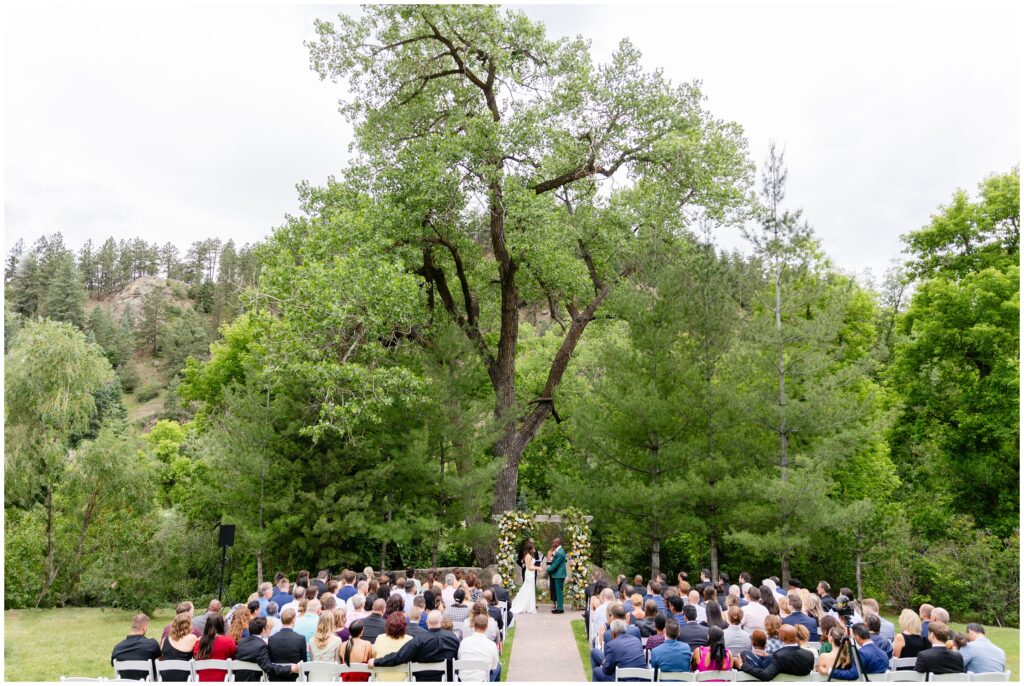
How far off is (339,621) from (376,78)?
16.5 meters

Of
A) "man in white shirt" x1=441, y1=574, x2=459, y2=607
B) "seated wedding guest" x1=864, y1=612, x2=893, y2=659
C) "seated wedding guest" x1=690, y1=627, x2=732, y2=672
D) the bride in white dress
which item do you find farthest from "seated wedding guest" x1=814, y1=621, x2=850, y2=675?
the bride in white dress

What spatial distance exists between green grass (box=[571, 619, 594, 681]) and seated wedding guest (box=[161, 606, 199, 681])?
5528mm

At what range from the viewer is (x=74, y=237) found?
4208 inches

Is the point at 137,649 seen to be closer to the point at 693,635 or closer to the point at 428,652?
the point at 428,652

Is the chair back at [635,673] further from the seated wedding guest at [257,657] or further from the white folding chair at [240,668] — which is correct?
the white folding chair at [240,668]

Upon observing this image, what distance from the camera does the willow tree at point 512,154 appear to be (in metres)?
17.7

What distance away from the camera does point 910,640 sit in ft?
24.9

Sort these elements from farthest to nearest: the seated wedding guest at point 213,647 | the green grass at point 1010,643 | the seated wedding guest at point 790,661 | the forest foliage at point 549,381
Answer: the forest foliage at point 549,381 < the green grass at point 1010,643 < the seated wedding guest at point 213,647 < the seated wedding guest at point 790,661

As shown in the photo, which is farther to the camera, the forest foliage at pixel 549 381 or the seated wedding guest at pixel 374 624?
the forest foliage at pixel 549 381

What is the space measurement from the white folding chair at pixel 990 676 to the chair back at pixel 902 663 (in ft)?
2.43

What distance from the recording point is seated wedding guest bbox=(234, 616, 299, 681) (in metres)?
6.94

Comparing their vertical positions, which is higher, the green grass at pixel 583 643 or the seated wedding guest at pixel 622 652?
the seated wedding guest at pixel 622 652

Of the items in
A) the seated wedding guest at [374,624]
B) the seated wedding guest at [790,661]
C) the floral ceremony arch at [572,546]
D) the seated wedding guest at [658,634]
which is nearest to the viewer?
the seated wedding guest at [790,661]

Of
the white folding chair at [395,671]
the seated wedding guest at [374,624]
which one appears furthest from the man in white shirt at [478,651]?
the seated wedding guest at [374,624]
